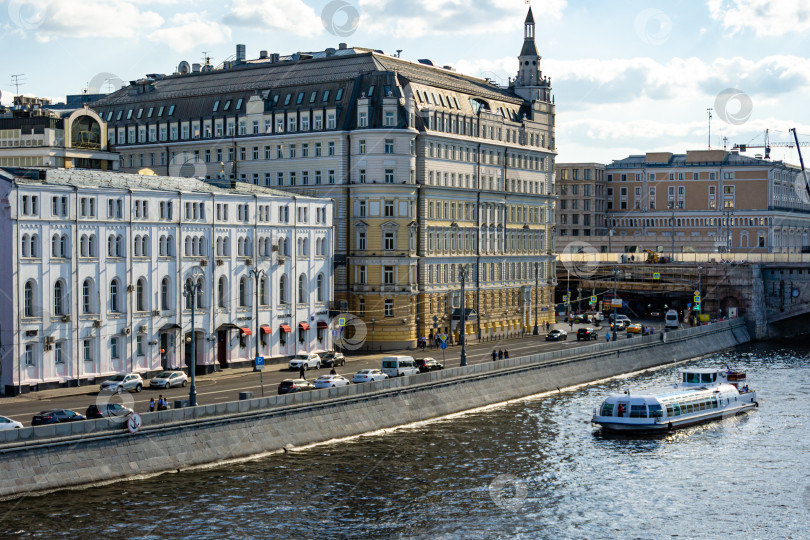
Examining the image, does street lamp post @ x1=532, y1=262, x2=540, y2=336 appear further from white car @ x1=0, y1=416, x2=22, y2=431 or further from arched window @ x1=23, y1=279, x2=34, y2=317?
white car @ x1=0, y1=416, x2=22, y2=431

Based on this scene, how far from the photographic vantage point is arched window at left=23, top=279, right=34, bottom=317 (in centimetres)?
7500

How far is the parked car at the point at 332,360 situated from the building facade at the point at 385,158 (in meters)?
14.2

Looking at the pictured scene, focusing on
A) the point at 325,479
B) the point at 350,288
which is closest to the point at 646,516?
the point at 325,479

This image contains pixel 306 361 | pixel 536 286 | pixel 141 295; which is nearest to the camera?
pixel 141 295

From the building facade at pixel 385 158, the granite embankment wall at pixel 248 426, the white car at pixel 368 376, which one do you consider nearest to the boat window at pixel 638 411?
the granite embankment wall at pixel 248 426

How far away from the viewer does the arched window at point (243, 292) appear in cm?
9334

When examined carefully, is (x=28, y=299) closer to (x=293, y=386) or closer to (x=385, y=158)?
(x=293, y=386)

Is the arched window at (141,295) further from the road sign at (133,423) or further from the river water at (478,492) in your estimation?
the road sign at (133,423)

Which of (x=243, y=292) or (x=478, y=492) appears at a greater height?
(x=243, y=292)

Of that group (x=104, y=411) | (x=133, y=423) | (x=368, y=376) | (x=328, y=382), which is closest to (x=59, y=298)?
(x=104, y=411)

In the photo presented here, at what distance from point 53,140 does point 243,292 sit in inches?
1147

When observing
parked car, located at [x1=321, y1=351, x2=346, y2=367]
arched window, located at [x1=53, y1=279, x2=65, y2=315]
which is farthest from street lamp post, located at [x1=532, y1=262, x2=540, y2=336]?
arched window, located at [x1=53, y1=279, x2=65, y2=315]

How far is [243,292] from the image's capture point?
93688 mm

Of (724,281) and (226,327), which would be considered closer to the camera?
(226,327)
